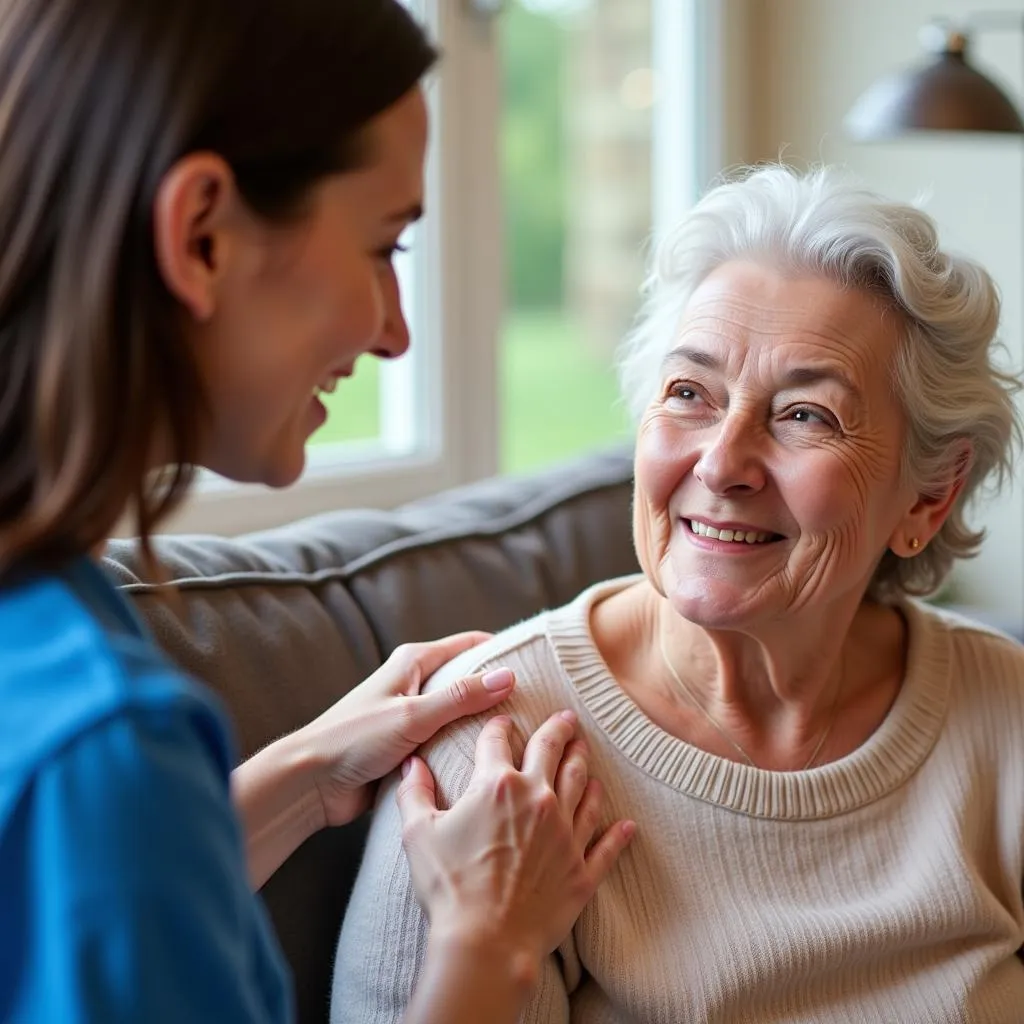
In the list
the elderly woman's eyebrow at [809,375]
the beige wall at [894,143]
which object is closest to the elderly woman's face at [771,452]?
the elderly woman's eyebrow at [809,375]

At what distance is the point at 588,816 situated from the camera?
4.41ft

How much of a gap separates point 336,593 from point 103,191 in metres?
0.88

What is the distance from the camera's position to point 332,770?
1.31 metres

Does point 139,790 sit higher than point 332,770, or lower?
higher

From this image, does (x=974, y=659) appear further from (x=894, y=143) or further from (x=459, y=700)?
(x=894, y=143)

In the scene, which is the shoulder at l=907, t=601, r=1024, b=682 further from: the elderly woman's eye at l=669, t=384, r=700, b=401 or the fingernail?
the fingernail

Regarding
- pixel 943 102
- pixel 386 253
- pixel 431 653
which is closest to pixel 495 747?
pixel 431 653

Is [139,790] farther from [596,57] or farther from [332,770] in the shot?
[596,57]

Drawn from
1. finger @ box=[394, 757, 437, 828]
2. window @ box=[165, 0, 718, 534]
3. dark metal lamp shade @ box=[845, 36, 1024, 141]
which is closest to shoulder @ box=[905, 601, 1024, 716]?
finger @ box=[394, 757, 437, 828]

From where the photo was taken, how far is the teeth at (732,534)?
4.73 ft

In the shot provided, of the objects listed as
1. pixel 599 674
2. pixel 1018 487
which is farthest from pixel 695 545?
pixel 1018 487

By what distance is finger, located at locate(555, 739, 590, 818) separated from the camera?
1.33 m

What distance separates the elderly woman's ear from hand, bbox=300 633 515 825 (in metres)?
0.51

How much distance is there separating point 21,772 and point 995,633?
131 cm
